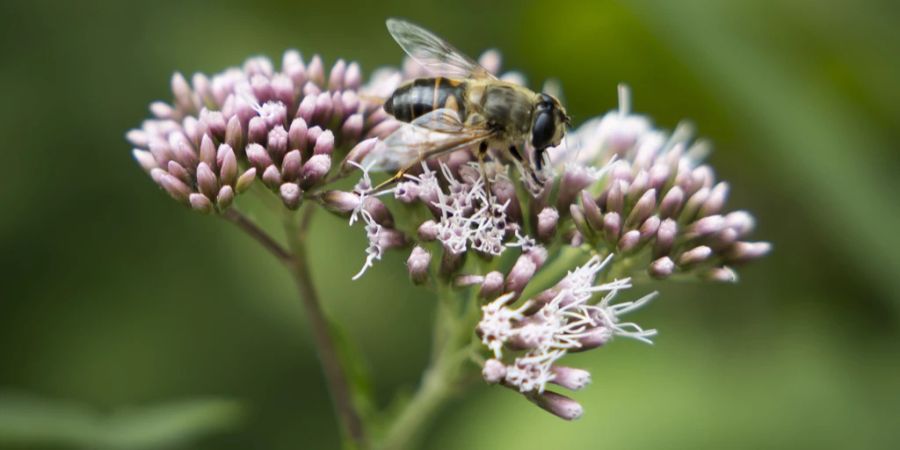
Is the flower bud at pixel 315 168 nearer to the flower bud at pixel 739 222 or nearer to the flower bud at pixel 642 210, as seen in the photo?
the flower bud at pixel 642 210

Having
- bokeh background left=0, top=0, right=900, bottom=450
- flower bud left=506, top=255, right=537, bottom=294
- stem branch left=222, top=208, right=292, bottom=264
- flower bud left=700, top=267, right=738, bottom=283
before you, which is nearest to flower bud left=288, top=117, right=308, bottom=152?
stem branch left=222, top=208, right=292, bottom=264

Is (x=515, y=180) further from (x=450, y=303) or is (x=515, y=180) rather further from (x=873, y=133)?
(x=873, y=133)

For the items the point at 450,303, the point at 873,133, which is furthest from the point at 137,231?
the point at 873,133

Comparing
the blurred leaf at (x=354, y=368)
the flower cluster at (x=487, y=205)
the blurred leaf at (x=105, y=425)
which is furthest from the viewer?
the blurred leaf at (x=105, y=425)

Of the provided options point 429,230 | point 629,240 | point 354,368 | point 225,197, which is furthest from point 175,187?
point 629,240

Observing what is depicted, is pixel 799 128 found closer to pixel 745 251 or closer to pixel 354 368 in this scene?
pixel 745 251

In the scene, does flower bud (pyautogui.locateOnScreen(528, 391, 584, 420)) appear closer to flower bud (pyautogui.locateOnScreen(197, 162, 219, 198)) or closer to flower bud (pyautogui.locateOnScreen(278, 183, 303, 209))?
flower bud (pyautogui.locateOnScreen(278, 183, 303, 209))

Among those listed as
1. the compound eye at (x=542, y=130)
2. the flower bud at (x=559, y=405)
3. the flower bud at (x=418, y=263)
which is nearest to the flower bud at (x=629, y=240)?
the compound eye at (x=542, y=130)
